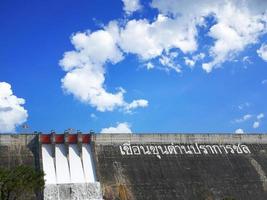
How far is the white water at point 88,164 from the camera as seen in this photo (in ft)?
175

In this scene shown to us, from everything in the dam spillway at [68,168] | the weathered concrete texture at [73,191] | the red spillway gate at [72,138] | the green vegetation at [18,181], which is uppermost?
the red spillway gate at [72,138]

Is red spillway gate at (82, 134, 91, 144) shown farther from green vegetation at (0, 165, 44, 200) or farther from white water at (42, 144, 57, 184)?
green vegetation at (0, 165, 44, 200)

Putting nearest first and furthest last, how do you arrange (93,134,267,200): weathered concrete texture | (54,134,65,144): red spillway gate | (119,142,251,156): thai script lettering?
(93,134,267,200): weathered concrete texture < (54,134,65,144): red spillway gate < (119,142,251,156): thai script lettering

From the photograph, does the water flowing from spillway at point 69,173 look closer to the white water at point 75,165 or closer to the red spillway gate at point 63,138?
the white water at point 75,165

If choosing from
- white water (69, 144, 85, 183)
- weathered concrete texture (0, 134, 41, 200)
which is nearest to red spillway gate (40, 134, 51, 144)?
weathered concrete texture (0, 134, 41, 200)

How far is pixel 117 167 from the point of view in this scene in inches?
2200

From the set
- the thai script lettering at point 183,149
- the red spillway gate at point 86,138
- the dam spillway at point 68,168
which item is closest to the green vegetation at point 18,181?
the dam spillway at point 68,168

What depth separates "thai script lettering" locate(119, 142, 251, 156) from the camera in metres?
59.7

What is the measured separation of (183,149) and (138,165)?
762cm

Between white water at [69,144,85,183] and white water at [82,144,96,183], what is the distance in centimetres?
45

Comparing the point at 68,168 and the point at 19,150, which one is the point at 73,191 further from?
the point at 19,150

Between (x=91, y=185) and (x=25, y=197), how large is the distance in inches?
274

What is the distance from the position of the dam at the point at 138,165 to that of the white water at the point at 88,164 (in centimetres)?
11

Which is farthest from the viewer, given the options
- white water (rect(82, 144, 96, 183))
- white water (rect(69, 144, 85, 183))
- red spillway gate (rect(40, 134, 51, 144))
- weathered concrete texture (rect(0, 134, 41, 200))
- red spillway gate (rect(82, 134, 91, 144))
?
red spillway gate (rect(82, 134, 91, 144))
